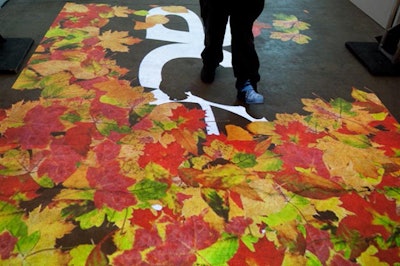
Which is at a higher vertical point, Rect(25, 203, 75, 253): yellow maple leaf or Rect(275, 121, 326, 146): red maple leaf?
Rect(275, 121, 326, 146): red maple leaf

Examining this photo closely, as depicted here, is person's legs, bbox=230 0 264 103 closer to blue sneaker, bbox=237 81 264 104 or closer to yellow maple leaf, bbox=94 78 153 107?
blue sneaker, bbox=237 81 264 104

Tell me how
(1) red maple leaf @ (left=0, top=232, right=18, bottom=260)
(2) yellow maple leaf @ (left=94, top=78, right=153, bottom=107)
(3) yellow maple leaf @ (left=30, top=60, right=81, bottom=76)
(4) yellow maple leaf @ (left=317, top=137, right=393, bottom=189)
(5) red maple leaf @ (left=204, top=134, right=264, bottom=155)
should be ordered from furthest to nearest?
1. (3) yellow maple leaf @ (left=30, top=60, right=81, bottom=76)
2. (2) yellow maple leaf @ (left=94, top=78, right=153, bottom=107)
3. (5) red maple leaf @ (left=204, top=134, right=264, bottom=155)
4. (4) yellow maple leaf @ (left=317, top=137, right=393, bottom=189)
5. (1) red maple leaf @ (left=0, top=232, right=18, bottom=260)

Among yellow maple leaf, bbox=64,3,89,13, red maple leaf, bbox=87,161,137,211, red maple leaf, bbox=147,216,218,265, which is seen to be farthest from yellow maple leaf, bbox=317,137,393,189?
yellow maple leaf, bbox=64,3,89,13

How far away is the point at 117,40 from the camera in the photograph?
92.8 inches

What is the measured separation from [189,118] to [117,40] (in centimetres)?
101

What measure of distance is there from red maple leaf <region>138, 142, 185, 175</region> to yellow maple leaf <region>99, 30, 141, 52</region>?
101 centimetres

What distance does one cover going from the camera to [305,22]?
2801mm

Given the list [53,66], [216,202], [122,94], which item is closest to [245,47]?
[122,94]

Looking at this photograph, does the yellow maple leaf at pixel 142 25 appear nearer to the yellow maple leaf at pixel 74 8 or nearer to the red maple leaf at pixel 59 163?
the yellow maple leaf at pixel 74 8

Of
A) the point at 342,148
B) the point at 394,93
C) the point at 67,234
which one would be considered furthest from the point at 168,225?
the point at 394,93

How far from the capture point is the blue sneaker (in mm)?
1827

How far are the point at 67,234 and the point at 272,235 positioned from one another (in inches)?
27.9

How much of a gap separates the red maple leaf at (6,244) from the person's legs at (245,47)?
125cm

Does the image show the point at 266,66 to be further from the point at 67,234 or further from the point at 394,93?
the point at 67,234
